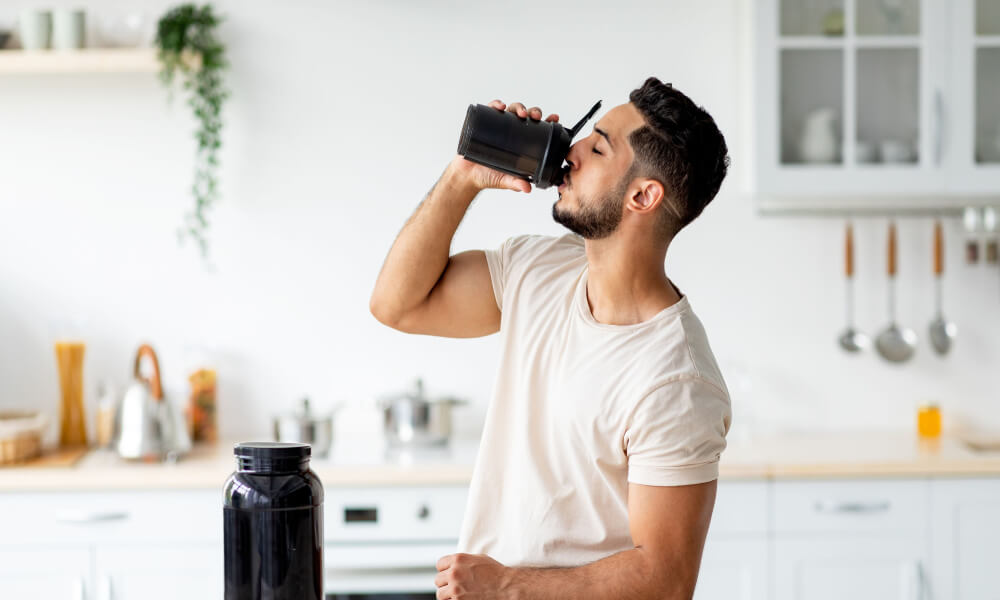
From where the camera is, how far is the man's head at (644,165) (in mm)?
1569

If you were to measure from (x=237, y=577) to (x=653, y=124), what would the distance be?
0.93 metres

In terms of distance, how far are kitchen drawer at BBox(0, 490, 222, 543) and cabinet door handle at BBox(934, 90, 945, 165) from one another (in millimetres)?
2224

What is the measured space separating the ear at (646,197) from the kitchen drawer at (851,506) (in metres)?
1.41

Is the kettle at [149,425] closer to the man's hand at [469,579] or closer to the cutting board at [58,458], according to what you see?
the cutting board at [58,458]

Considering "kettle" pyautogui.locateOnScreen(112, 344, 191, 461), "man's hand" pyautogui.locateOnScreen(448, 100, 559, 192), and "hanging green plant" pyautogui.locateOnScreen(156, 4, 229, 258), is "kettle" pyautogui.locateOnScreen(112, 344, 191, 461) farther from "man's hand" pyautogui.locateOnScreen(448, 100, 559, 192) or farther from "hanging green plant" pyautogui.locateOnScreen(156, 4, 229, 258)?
"man's hand" pyautogui.locateOnScreen(448, 100, 559, 192)

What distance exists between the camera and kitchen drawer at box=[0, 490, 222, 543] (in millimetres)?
2680

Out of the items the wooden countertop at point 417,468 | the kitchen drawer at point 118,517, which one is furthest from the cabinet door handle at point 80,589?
the wooden countertop at point 417,468

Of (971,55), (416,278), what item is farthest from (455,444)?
(971,55)

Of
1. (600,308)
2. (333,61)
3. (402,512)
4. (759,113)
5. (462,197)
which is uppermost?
(333,61)

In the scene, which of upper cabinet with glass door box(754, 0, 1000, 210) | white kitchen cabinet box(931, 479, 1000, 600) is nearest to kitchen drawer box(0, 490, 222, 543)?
upper cabinet with glass door box(754, 0, 1000, 210)

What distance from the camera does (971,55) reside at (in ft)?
9.80

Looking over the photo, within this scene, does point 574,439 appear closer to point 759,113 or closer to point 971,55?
point 759,113

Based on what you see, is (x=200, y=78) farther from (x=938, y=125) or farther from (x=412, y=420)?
(x=938, y=125)

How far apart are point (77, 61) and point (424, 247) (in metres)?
1.80
